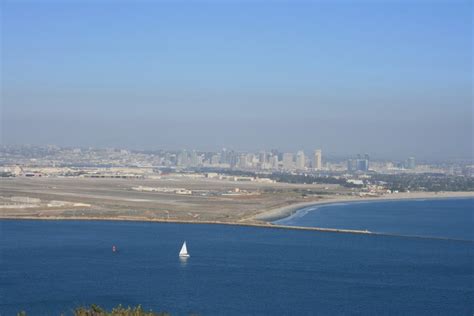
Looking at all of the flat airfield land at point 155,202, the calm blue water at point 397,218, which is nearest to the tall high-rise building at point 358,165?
the flat airfield land at point 155,202

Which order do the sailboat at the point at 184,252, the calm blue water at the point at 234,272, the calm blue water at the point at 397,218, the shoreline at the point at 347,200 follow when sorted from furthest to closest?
the shoreline at the point at 347,200
the calm blue water at the point at 397,218
the sailboat at the point at 184,252
the calm blue water at the point at 234,272

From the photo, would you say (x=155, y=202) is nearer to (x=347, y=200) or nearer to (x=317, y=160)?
(x=347, y=200)

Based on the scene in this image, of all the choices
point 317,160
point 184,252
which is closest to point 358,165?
point 317,160

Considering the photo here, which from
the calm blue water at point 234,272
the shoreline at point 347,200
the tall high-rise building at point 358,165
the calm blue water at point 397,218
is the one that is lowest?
the calm blue water at point 234,272

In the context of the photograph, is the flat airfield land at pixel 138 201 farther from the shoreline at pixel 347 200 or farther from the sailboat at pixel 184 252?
the sailboat at pixel 184 252

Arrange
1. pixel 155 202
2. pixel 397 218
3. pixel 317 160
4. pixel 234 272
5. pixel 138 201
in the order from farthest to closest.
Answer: pixel 317 160
pixel 138 201
pixel 155 202
pixel 397 218
pixel 234 272

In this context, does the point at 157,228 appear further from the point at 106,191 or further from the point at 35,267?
the point at 106,191

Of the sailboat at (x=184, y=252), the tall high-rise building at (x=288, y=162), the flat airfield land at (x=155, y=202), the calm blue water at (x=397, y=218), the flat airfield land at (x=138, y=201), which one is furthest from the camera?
the tall high-rise building at (x=288, y=162)

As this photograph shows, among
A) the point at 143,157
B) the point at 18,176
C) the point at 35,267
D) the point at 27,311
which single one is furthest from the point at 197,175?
the point at 27,311
